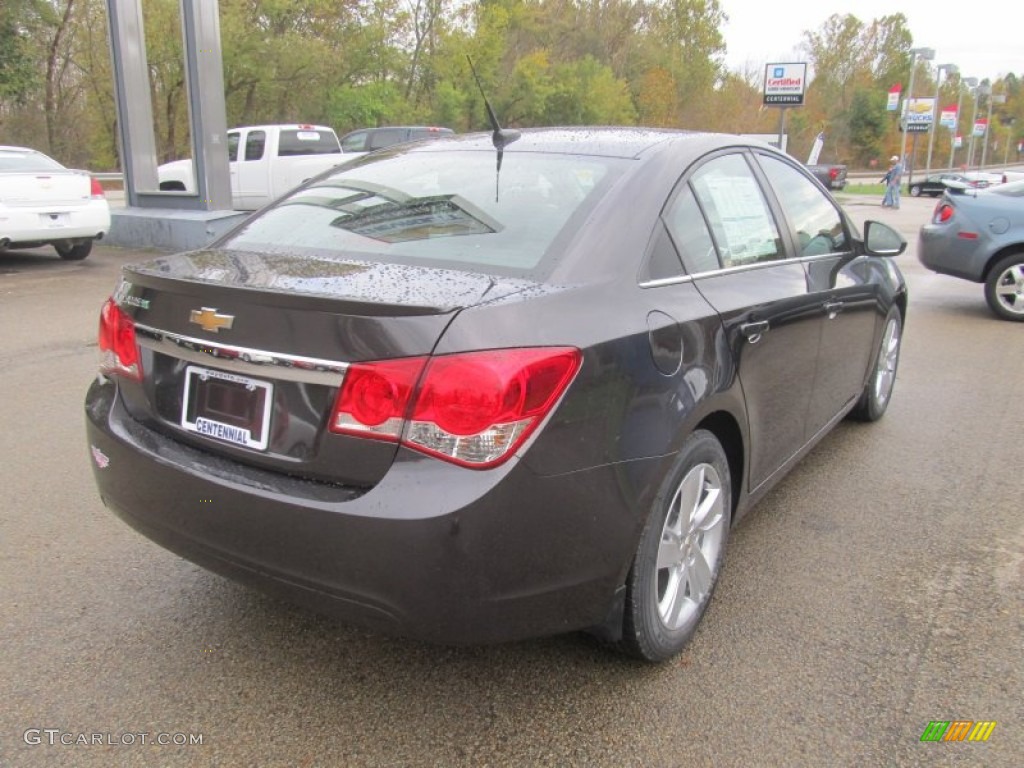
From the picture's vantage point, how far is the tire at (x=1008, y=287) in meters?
8.30

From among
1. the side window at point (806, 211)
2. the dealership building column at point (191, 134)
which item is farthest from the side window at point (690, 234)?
the dealership building column at point (191, 134)

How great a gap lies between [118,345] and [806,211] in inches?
114

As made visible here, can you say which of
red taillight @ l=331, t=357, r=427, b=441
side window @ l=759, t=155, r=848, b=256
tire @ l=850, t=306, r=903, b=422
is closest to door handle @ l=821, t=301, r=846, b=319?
side window @ l=759, t=155, r=848, b=256

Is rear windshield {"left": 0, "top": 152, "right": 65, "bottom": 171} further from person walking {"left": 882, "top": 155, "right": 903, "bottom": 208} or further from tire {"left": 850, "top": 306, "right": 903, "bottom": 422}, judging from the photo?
person walking {"left": 882, "top": 155, "right": 903, "bottom": 208}

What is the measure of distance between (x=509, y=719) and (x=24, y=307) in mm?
7620

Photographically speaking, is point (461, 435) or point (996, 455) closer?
point (461, 435)

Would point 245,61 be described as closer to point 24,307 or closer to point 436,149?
point 24,307

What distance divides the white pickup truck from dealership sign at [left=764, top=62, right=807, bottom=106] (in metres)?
12.1

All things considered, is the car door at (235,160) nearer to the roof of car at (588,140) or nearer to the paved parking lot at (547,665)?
the paved parking lot at (547,665)

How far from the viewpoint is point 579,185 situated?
2.65 meters

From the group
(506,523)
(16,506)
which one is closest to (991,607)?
(506,523)

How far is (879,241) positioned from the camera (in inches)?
162

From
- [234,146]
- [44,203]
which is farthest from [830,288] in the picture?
[234,146]

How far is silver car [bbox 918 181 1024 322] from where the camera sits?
327 inches
